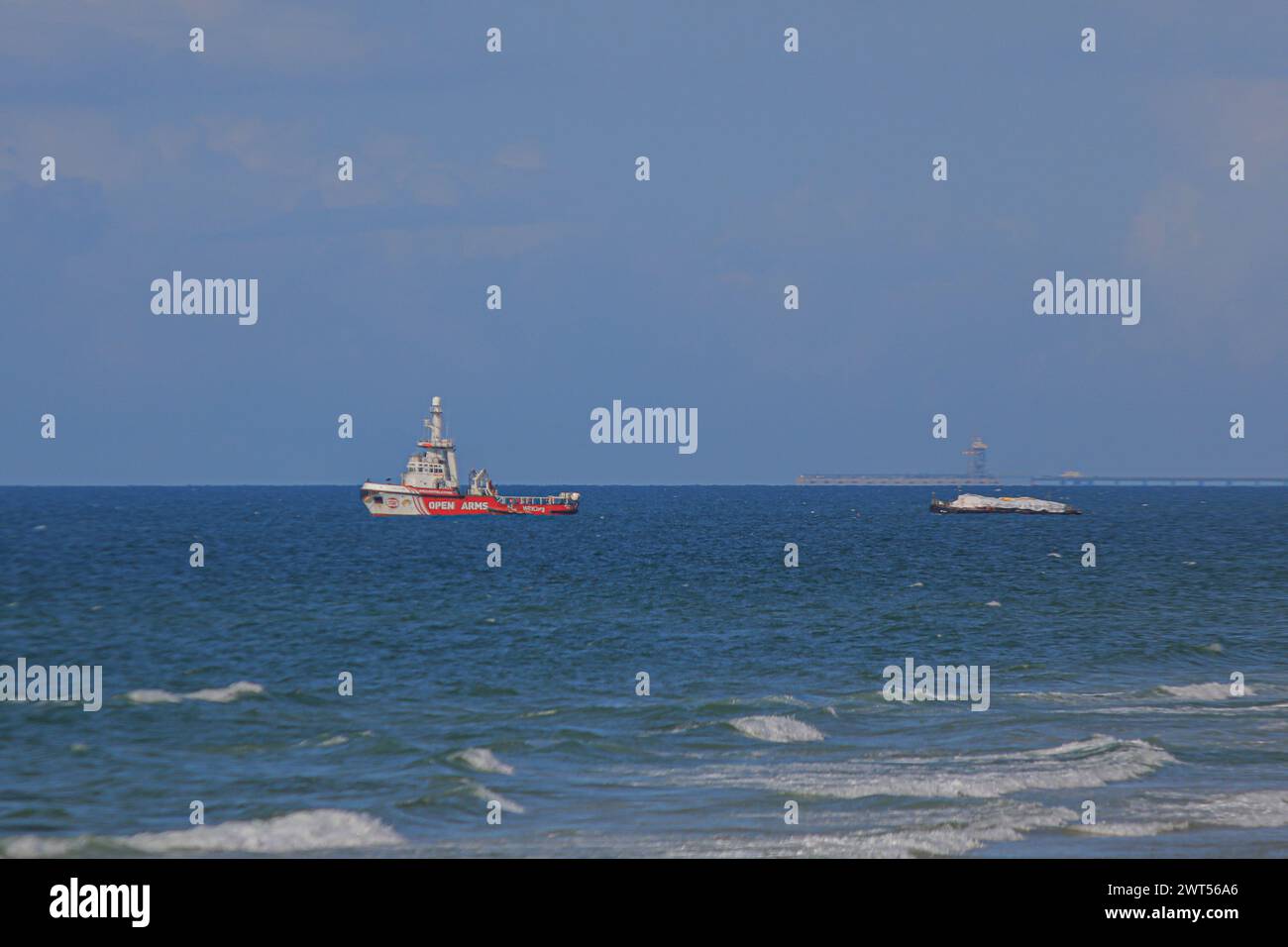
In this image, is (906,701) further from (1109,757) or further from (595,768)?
(595,768)

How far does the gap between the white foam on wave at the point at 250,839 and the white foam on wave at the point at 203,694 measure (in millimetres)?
12782

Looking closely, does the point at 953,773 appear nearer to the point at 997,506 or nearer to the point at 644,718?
the point at 644,718

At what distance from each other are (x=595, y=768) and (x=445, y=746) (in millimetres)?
3984

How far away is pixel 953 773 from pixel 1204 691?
12.9 meters

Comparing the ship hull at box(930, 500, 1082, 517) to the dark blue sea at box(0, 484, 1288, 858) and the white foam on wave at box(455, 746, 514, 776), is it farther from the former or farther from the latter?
the white foam on wave at box(455, 746, 514, 776)

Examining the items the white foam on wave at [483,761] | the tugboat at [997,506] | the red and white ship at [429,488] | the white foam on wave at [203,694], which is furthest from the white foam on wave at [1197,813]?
the tugboat at [997,506]

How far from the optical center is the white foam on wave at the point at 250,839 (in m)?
19.2

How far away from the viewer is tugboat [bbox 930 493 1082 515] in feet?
572

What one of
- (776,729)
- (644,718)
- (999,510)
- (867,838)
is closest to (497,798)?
(867,838)

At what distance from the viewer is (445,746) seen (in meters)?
26.6

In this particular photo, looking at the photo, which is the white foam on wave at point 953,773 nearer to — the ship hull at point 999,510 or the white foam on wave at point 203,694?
A: the white foam on wave at point 203,694

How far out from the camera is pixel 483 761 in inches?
979
